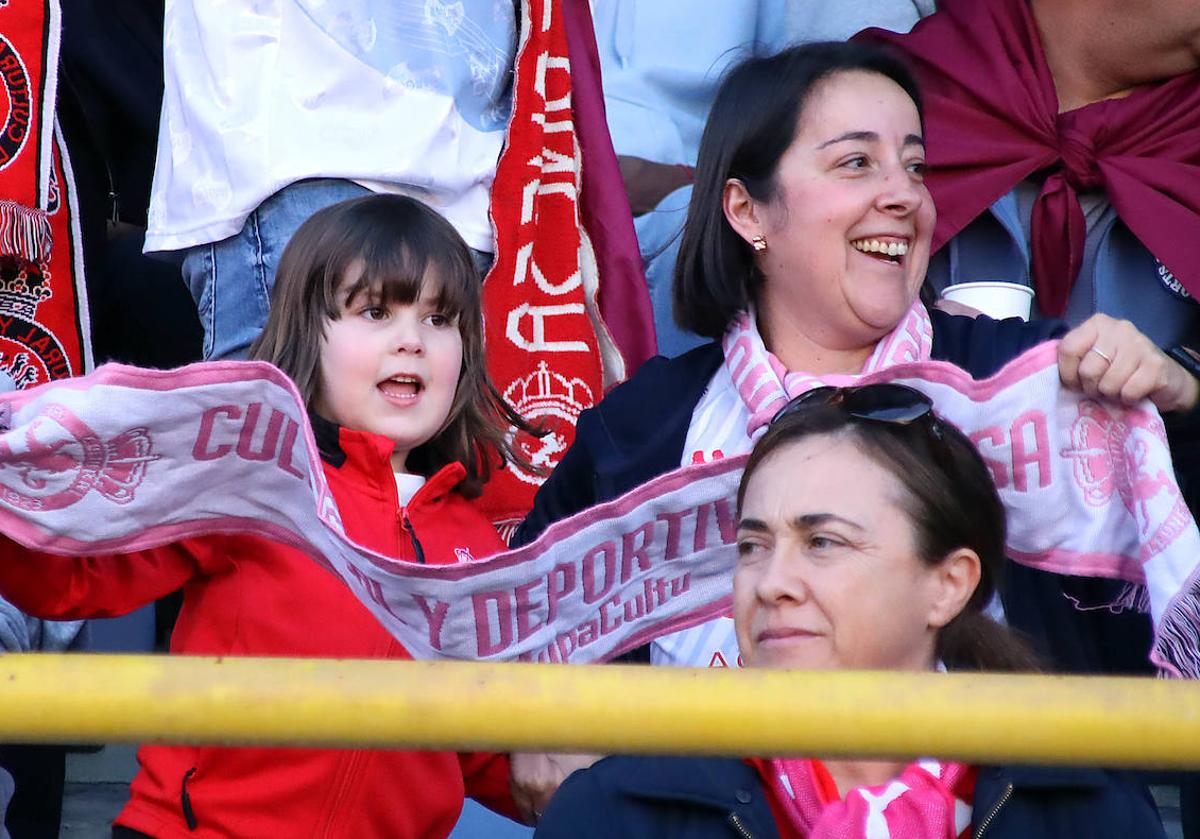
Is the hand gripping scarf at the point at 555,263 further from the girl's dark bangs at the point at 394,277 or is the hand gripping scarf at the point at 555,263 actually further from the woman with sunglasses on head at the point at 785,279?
the girl's dark bangs at the point at 394,277

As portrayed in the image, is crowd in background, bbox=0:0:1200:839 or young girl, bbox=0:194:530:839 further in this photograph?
young girl, bbox=0:194:530:839

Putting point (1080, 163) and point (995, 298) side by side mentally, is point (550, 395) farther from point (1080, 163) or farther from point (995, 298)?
point (1080, 163)

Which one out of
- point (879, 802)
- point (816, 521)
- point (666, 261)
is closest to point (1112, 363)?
point (816, 521)

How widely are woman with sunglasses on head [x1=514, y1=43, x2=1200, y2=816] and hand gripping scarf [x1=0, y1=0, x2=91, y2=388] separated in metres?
1.07

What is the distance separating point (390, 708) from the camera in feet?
4.47

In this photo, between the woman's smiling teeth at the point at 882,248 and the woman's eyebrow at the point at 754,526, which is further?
the woman's smiling teeth at the point at 882,248

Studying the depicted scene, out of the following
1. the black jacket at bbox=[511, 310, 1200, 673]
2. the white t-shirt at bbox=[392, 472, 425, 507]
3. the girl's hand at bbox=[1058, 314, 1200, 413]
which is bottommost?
the white t-shirt at bbox=[392, 472, 425, 507]

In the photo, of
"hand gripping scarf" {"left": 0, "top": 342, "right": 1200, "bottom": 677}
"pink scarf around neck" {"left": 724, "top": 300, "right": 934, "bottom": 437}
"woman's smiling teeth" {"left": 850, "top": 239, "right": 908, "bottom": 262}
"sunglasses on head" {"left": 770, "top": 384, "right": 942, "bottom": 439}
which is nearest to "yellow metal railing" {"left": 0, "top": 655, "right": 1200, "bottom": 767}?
"hand gripping scarf" {"left": 0, "top": 342, "right": 1200, "bottom": 677}

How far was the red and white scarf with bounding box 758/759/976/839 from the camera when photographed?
1.88 metres

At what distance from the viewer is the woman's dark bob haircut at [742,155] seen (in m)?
3.04

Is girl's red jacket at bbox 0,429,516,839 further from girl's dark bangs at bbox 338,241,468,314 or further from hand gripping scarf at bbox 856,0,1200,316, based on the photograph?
hand gripping scarf at bbox 856,0,1200,316

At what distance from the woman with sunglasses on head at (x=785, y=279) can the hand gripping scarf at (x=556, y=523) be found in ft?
1.19

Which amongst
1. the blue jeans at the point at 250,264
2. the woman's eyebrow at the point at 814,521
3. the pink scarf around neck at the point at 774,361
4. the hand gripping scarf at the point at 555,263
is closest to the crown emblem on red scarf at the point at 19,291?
the blue jeans at the point at 250,264

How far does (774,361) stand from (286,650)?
0.93 m
